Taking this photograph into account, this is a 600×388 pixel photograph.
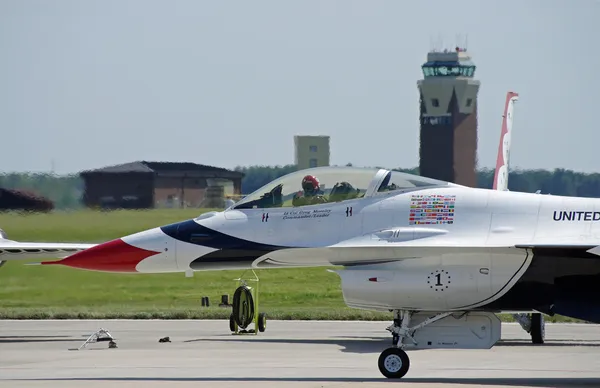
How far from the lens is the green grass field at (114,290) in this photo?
2822 centimetres

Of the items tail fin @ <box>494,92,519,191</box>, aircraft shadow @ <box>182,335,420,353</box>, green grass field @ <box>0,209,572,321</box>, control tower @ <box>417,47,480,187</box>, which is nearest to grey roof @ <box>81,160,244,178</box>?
green grass field @ <box>0,209,572,321</box>

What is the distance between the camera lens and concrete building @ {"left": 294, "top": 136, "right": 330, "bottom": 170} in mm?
50325

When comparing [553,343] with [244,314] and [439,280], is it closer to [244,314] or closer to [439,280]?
[244,314]

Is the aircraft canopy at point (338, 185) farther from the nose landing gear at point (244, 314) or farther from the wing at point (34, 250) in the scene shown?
the wing at point (34, 250)

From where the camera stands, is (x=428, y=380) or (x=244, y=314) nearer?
(x=428, y=380)

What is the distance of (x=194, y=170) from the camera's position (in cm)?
4231

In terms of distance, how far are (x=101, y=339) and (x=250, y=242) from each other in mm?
7192

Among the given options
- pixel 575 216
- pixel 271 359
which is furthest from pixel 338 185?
pixel 271 359

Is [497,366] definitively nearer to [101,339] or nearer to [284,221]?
[284,221]

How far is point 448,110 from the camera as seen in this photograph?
92.1 meters

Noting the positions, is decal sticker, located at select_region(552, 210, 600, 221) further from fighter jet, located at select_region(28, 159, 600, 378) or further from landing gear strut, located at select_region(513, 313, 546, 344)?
landing gear strut, located at select_region(513, 313, 546, 344)

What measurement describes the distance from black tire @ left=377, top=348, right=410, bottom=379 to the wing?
9127 mm

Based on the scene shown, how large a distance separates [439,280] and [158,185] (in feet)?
82.5

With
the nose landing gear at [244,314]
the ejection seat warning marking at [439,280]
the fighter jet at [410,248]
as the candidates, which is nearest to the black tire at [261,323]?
the nose landing gear at [244,314]
